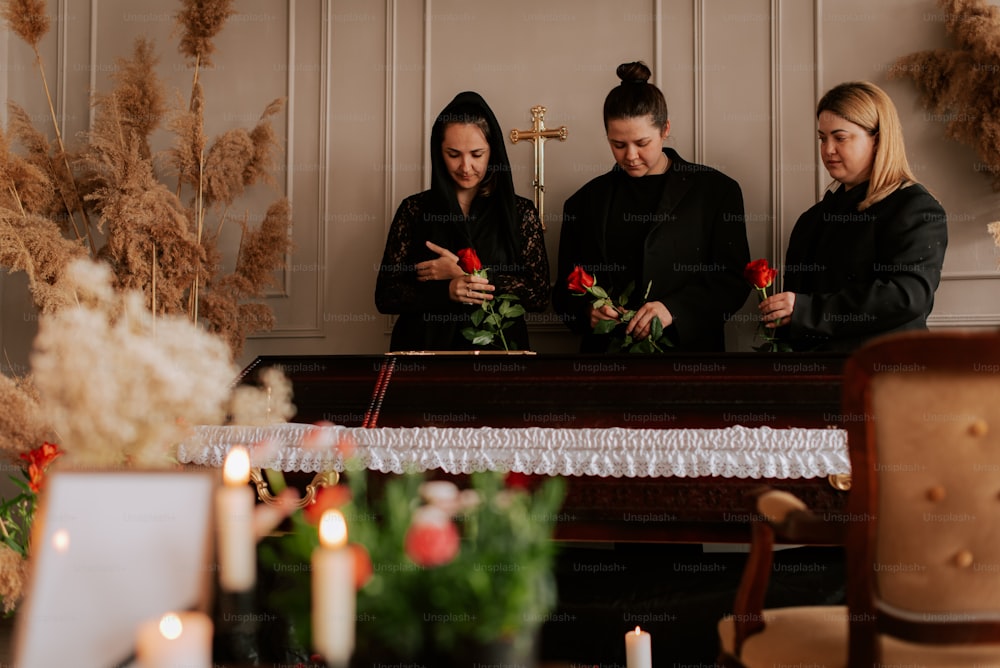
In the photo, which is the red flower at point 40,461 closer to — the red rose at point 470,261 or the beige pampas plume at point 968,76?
the red rose at point 470,261

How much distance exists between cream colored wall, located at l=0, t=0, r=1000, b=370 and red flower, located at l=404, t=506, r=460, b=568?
332 centimetres

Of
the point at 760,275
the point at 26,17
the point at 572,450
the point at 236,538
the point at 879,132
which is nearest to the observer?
the point at 236,538

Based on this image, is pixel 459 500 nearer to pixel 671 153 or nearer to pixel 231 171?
pixel 671 153

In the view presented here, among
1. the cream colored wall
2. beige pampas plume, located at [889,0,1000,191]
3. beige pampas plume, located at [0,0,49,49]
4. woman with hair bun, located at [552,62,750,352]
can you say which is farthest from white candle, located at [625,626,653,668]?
beige pampas plume, located at [0,0,49,49]

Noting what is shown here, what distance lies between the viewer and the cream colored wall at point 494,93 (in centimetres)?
419

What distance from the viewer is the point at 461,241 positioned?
3.91 m

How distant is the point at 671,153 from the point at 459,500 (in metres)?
3.05

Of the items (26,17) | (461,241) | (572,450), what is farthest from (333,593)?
(26,17)

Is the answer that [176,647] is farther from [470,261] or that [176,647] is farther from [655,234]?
[655,234]

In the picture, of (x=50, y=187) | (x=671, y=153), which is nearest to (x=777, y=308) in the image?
(x=671, y=153)

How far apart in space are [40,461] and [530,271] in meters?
2.00

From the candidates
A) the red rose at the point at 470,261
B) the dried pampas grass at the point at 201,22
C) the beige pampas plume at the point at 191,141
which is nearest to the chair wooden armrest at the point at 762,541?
the red rose at the point at 470,261

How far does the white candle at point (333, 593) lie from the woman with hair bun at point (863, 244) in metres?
2.60

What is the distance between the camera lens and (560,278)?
4.07 meters
